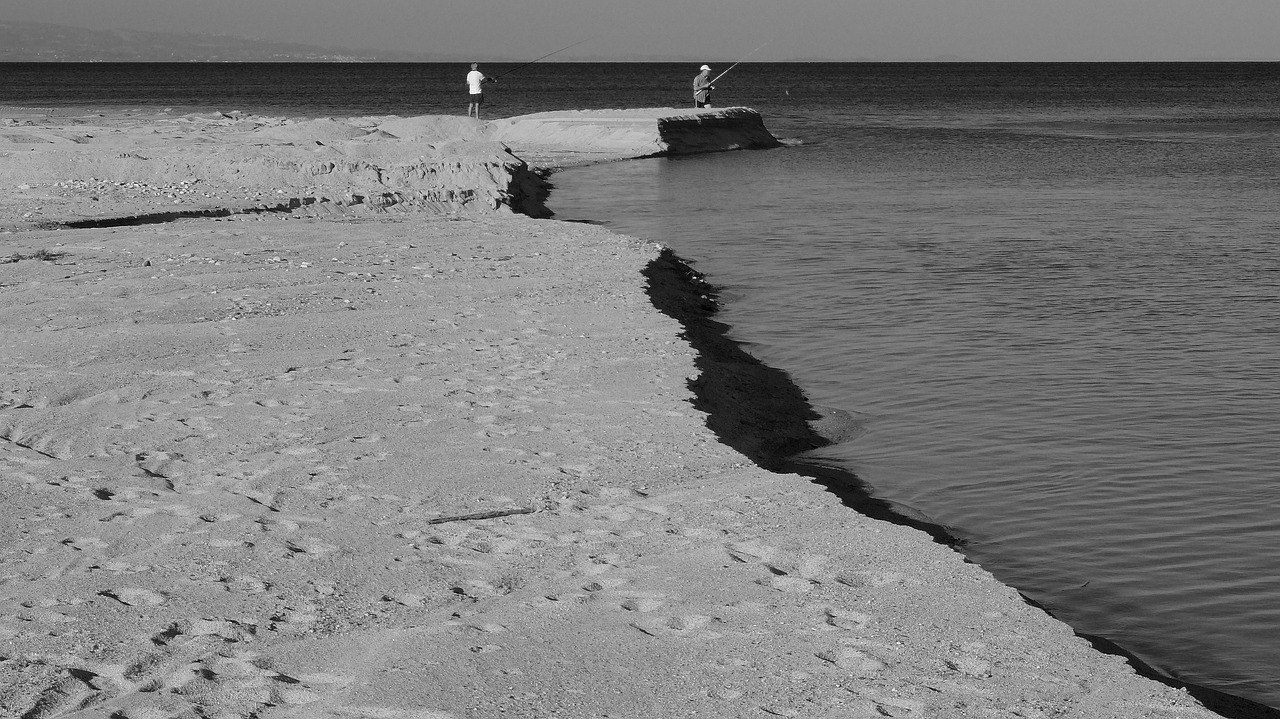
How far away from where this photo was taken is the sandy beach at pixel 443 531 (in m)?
3.32

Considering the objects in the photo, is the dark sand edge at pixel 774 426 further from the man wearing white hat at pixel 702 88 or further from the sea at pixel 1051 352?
the man wearing white hat at pixel 702 88

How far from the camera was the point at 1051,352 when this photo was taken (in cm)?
848

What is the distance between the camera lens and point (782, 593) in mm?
3963

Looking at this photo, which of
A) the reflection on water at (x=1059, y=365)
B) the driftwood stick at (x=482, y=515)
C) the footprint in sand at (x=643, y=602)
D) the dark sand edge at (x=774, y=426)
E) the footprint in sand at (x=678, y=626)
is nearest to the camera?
the footprint in sand at (x=678, y=626)

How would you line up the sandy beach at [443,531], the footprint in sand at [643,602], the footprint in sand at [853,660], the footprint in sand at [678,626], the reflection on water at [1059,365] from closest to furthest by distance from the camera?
the sandy beach at [443,531] < the footprint in sand at [853,660] < the footprint in sand at [678,626] < the footprint in sand at [643,602] < the reflection on water at [1059,365]

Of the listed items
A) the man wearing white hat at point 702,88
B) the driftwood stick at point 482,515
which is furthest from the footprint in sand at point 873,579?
the man wearing white hat at point 702,88

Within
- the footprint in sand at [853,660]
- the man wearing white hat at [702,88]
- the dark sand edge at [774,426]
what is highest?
the man wearing white hat at [702,88]

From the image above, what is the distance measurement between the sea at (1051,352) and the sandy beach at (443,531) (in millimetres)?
695

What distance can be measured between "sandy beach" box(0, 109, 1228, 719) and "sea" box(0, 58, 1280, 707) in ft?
2.28

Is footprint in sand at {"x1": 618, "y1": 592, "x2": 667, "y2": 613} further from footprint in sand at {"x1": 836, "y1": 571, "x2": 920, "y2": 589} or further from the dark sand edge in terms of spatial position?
the dark sand edge

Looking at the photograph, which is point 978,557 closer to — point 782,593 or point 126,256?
point 782,593

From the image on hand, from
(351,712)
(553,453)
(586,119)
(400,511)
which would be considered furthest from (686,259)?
(586,119)

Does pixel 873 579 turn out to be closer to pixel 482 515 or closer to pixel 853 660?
pixel 853 660

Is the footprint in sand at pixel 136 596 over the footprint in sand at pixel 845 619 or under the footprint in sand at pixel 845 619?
under
